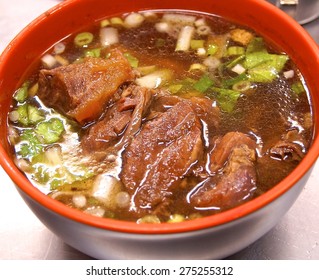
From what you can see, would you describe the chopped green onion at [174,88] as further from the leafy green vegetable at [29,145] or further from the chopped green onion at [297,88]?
the leafy green vegetable at [29,145]

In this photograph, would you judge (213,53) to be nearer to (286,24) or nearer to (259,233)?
(286,24)

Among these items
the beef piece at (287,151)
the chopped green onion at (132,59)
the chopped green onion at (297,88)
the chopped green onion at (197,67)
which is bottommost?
the beef piece at (287,151)

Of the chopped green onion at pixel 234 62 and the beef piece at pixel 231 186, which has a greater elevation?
the chopped green onion at pixel 234 62

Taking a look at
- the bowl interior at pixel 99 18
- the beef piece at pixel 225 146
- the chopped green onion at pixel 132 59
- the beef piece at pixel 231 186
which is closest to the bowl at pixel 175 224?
the bowl interior at pixel 99 18

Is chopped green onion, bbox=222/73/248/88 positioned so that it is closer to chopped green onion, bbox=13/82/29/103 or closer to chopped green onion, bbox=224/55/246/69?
chopped green onion, bbox=224/55/246/69

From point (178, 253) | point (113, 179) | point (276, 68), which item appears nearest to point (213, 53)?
point (276, 68)

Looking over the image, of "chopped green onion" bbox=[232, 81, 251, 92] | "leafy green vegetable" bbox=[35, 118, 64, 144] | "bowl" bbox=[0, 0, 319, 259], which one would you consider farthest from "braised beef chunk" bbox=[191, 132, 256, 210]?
"leafy green vegetable" bbox=[35, 118, 64, 144]

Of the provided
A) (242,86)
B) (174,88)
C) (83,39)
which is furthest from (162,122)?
(83,39)

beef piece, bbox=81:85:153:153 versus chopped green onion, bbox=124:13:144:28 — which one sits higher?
chopped green onion, bbox=124:13:144:28
